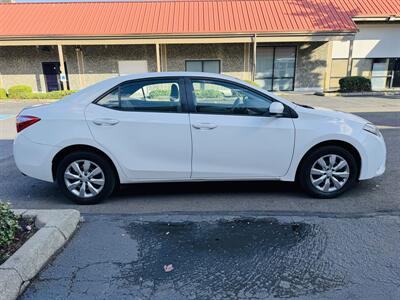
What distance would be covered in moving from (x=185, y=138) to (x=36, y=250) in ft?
6.53

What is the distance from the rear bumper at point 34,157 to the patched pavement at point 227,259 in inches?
36.4

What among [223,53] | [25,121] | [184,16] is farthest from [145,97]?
[184,16]

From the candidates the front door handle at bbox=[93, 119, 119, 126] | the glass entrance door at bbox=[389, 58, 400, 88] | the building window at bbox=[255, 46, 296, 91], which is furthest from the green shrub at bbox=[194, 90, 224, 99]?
the glass entrance door at bbox=[389, 58, 400, 88]

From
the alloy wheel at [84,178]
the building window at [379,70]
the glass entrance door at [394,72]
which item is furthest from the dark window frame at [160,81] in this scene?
the glass entrance door at [394,72]

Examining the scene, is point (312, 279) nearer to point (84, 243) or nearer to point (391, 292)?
point (391, 292)

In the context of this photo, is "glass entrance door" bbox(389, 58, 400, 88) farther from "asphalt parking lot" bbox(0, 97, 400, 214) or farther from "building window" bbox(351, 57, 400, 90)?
"asphalt parking lot" bbox(0, 97, 400, 214)

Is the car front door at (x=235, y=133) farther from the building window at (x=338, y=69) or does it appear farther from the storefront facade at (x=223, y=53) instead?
the building window at (x=338, y=69)

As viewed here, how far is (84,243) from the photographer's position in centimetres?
327

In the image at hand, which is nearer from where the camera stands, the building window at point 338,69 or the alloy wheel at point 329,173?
the alloy wheel at point 329,173

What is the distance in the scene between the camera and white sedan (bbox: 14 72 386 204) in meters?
4.04

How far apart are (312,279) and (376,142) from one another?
2357 mm

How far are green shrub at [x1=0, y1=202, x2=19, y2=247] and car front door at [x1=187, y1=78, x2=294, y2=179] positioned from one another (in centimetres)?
202

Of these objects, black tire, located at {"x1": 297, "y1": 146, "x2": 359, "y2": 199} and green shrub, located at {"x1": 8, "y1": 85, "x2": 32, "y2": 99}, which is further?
green shrub, located at {"x1": 8, "y1": 85, "x2": 32, "y2": 99}

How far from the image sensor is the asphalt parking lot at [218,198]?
407 cm
